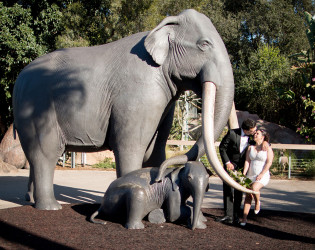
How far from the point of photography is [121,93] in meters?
5.43

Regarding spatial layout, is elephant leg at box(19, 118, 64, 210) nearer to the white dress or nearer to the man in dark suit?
the man in dark suit

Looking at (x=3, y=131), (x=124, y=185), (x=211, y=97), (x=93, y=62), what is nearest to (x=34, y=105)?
(x=93, y=62)

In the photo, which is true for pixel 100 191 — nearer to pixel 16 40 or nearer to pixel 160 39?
pixel 160 39

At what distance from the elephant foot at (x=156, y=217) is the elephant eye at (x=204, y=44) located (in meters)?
2.21

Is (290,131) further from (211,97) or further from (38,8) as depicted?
(211,97)

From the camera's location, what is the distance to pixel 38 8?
14.9m

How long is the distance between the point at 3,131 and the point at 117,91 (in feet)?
42.9

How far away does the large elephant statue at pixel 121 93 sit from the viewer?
532 cm

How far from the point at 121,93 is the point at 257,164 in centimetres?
209

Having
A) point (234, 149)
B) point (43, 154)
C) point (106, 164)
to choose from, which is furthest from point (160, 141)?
point (106, 164)

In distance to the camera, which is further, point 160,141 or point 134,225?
point 160,141

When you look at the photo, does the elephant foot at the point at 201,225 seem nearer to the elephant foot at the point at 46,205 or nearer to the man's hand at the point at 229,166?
the man's hand at the point at 229,166

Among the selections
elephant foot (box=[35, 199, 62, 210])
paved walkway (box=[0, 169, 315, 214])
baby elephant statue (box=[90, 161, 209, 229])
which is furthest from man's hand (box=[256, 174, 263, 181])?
elephant foot (box=[35, 199, 62, 210])

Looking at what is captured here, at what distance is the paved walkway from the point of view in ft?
24.7
